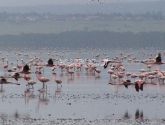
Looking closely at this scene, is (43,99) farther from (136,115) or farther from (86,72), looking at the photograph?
(86,72)

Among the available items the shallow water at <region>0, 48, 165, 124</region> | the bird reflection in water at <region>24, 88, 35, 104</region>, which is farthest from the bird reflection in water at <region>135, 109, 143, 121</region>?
the bird reflection in water at <region>24, 88, 35, 104</region>

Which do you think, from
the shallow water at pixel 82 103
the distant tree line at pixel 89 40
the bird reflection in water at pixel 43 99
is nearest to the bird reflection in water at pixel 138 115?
the shallow water at pixel 82 103

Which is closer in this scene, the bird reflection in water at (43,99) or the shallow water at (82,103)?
the shallow water at (82,103)

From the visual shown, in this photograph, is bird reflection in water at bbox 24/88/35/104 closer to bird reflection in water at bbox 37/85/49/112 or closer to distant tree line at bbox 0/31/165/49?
bird reflection in water at bbox 37/85/49/112

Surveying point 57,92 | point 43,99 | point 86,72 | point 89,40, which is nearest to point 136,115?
point 43,99

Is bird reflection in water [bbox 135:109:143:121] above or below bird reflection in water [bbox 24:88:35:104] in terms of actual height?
below

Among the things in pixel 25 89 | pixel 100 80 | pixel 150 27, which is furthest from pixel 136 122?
pixel 150 27

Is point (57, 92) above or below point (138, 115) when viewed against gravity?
above

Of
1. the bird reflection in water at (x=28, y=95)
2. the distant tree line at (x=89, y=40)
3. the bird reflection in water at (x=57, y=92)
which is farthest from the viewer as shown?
A: the distant tree line at (x=89, y=40)

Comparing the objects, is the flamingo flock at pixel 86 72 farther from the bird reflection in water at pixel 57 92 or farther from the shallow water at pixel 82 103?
the bird reflection in water at pixel 57 92

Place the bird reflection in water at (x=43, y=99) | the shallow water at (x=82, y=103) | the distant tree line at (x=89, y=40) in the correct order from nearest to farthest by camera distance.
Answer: the shallow water at (x=82, y=103) < the bird reflection in water at (x=43, y=99) < the distant tree line at (x=89, y=40)

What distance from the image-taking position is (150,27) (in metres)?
85.3

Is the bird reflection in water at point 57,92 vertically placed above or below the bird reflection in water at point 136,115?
above

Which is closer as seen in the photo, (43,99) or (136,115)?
(136,115)
